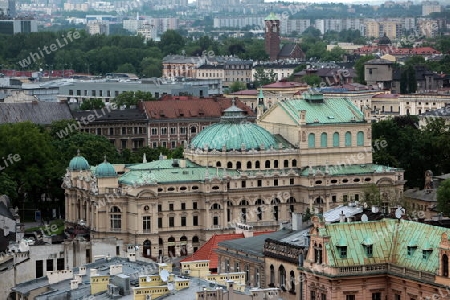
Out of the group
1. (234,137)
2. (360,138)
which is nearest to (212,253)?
(234,137)

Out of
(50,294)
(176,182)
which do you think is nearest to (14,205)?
(176,182)

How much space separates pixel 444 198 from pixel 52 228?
32.6 meters

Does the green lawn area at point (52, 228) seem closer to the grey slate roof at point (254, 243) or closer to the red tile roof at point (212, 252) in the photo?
the red tile roof at point (212, 252)

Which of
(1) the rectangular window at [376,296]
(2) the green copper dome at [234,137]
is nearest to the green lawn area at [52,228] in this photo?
(2) the green copper dome at [234,137]

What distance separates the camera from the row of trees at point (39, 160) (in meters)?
151

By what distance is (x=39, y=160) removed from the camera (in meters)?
154

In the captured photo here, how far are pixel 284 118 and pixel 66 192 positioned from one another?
1921cm

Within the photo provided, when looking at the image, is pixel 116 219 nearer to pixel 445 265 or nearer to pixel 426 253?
pixel 426 253

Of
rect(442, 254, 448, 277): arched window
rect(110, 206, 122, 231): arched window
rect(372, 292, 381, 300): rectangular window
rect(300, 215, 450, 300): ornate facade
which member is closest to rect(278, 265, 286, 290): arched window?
rect(300, 215, 450, 300): ornate facade

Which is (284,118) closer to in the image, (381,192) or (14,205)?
(381,192)

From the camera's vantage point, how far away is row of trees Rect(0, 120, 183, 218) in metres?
151

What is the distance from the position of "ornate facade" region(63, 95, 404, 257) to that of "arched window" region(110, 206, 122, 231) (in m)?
0.08

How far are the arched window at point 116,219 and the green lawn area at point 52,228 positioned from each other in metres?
4.98

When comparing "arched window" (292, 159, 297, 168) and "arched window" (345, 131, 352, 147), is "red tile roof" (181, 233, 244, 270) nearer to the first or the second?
"arched window" (292, 159, 297, 168)
